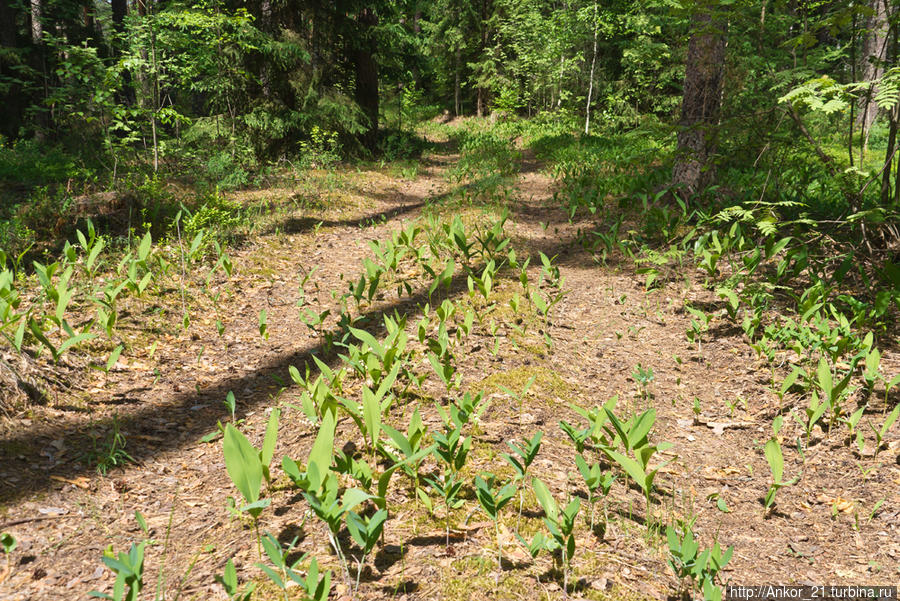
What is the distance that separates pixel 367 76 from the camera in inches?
547

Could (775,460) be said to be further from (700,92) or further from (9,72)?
(9,72)

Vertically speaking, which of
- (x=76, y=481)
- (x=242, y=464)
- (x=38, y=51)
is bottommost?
(x=76, y=481)

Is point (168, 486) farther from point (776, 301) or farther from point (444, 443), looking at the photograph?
point (776, 301)

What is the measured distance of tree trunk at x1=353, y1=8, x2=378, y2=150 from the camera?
43.5 feet

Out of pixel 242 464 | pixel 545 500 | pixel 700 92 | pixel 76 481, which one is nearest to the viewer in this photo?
pixel 242 464

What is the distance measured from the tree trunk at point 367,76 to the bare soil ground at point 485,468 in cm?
918

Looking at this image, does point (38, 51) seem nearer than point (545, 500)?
No

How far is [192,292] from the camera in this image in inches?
225

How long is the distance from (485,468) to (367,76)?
13.2 meters

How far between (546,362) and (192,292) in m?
3.95

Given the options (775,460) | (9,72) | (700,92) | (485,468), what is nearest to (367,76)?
(700,92)

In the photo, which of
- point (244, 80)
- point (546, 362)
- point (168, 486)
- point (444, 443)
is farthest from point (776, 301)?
point (244, 80)

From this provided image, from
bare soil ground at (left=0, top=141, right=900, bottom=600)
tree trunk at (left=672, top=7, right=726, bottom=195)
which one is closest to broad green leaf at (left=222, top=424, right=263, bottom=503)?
bare soil ground at (left=0, top=141, right=900, bottom=600)

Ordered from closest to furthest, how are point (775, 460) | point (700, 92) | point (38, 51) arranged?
point (775, 460), point (700, 92), point (38, 51)
